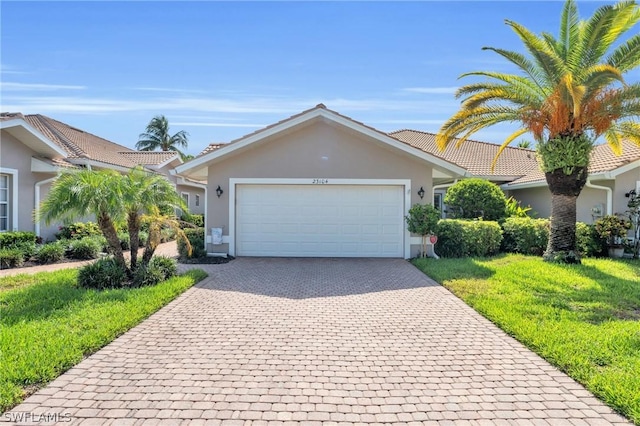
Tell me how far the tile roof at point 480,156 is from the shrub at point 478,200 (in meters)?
2.88

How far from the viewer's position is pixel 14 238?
36.1 feet

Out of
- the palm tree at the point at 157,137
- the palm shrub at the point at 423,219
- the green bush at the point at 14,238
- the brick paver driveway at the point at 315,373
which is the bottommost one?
the brick paver driveway at the point at 315,373

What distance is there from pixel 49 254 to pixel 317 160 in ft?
28.1

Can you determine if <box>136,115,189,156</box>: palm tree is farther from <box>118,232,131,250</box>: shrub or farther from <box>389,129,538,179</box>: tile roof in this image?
<box>118,232,131,250</box>: shrub

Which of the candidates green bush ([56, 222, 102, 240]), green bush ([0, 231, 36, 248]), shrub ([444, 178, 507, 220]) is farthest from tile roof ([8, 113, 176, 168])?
shrub ([444, 178, 507, 220])

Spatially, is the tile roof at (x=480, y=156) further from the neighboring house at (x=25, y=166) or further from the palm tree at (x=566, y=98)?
the neighboring house at (x=25, y=166)

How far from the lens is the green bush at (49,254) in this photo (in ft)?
35.9

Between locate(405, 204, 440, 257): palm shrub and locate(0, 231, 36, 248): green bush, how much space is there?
470 inches

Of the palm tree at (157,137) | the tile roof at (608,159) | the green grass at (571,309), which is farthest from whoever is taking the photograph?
the palm tree at (157,137)

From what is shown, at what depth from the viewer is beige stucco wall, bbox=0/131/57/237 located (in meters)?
11.5

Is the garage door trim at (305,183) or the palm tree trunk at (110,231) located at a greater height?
the garage door trim at (305,183)

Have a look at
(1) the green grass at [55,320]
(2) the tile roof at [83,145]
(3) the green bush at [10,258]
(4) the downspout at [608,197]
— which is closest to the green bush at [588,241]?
(4) the downspout at [608,197]

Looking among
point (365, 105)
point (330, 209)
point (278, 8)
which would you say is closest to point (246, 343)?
point (330, 209)

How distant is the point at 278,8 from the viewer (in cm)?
995
